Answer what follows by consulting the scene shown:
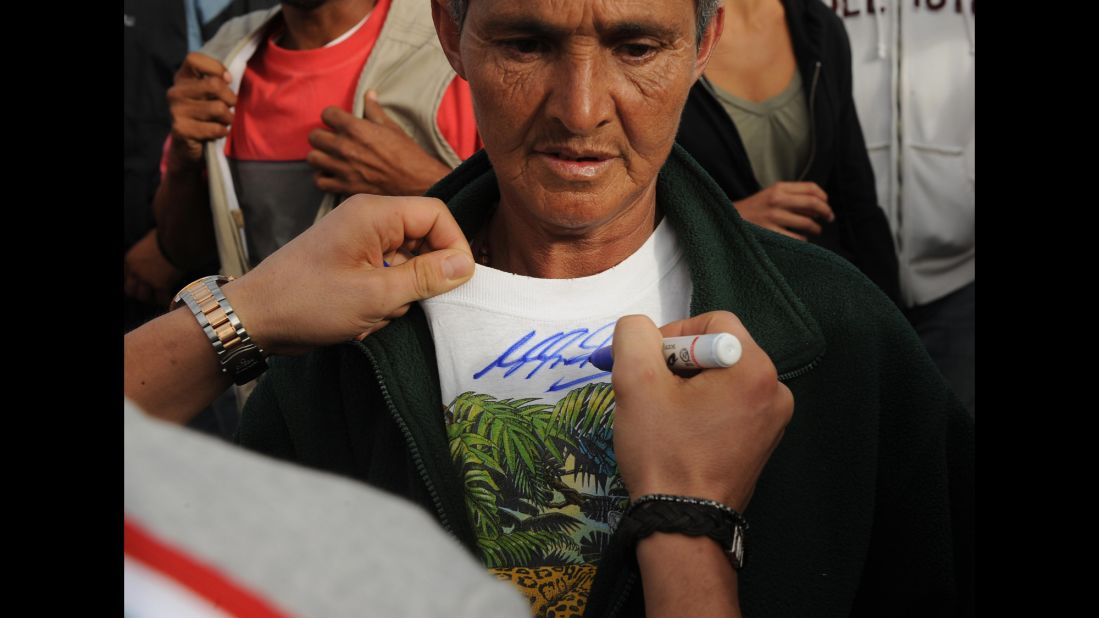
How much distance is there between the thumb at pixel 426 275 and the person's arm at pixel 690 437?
0.33 m

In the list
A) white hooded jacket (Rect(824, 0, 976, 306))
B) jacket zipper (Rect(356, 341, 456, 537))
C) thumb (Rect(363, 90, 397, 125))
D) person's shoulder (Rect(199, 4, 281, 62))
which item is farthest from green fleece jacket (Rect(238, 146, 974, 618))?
white hooded jacket (Rect(824, 0, 976, 306))

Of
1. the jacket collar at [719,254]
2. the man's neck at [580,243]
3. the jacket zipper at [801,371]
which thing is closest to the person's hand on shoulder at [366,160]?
the jacket collar at [719,254]

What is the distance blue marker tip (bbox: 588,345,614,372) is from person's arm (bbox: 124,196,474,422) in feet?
0.88

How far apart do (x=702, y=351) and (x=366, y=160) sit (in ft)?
4.31

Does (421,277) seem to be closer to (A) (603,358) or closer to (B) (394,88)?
(A) (603,358)

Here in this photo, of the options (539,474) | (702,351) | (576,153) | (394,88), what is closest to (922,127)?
(394,88)

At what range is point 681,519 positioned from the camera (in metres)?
1.13

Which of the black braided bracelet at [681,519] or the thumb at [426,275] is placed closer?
the black braided bracelet at [681,519]

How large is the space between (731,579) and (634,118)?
24.6 inches

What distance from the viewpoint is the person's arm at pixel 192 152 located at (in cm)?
244

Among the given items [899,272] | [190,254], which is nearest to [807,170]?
[899,272]

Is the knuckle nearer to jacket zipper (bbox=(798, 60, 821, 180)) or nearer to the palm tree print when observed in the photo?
the palm tree print

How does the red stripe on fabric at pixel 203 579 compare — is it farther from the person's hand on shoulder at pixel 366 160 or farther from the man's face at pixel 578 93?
the person's hand on shoulder at pixel 366 160

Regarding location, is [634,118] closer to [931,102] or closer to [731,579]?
[731,579]
